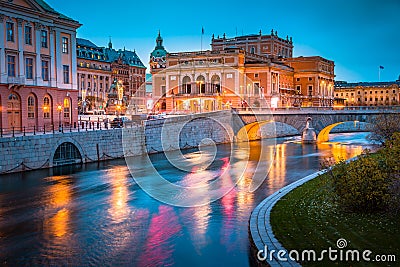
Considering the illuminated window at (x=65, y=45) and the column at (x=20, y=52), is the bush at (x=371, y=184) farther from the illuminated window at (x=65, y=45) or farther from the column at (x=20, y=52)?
the illuminated window at (x=65, y=45)

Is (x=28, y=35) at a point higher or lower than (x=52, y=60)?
higher

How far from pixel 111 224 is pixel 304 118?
51.3 meters

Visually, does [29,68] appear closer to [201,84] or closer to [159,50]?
[201,84]

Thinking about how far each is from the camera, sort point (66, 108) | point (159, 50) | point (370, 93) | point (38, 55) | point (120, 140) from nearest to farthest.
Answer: point (38, 55), point (120, 140), point (66, 108), point (370, 93), point (159, 50)

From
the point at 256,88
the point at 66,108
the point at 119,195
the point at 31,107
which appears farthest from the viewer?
the point at 256,88

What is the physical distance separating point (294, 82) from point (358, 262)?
10884 cm

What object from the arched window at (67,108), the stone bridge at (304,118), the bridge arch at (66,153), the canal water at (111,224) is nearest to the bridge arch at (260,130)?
the stone bridge at (304,118)

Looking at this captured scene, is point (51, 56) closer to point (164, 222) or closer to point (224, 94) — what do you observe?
point (164, 222)

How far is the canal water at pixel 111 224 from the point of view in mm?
20781

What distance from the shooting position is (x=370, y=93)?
6594 inches

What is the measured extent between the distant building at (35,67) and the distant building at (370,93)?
121 m

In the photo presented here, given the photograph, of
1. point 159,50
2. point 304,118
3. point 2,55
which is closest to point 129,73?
point 159,50

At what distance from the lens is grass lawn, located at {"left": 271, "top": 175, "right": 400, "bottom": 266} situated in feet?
57.8

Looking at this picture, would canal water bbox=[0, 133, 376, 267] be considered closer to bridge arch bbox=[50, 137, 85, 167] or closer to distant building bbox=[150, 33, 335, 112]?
bridge arch bbox=[50, 137, 85, 167]
